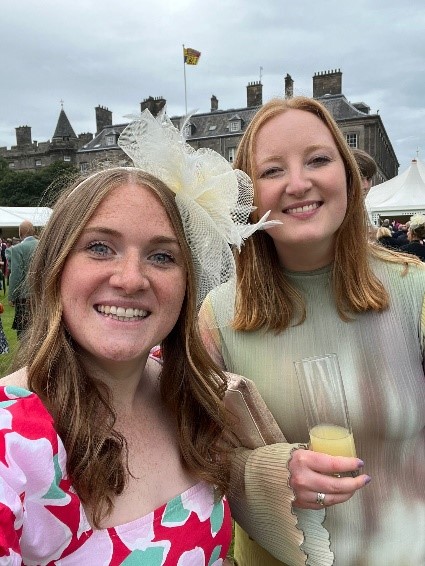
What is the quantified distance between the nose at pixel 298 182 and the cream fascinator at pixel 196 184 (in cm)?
20

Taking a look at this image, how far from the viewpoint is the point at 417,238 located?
6297mm

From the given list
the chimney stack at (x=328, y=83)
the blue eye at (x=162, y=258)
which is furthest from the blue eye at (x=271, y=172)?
the chimney stack at (x=328, y=83)

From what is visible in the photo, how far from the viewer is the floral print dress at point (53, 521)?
92 centimetres

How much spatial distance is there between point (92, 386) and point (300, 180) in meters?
0.87

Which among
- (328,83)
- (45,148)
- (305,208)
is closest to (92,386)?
(305,208)

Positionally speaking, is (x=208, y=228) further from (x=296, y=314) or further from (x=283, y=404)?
(x=283, y=404)

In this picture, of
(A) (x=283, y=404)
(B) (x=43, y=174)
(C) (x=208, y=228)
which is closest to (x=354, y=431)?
(A) (x=283, y=404)

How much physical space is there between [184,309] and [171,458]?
41 centimetres

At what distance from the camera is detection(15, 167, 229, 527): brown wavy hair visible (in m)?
1.18

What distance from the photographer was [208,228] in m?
1.44

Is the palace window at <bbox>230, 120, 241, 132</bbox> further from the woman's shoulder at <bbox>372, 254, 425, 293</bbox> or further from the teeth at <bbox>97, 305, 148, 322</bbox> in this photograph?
the teeth at <bbox>97, 305, 148, 322</bbox>

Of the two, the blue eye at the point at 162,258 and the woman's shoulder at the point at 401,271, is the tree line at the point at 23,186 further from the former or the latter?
the blue eye at the point at 162,258

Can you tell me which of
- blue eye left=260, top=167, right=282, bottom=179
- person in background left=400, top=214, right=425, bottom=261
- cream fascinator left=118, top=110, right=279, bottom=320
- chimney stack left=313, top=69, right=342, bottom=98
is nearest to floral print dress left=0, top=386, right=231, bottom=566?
cream fascinator left=118, top=110, right=279, bottom=320

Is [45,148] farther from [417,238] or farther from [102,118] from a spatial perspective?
[417,238]
